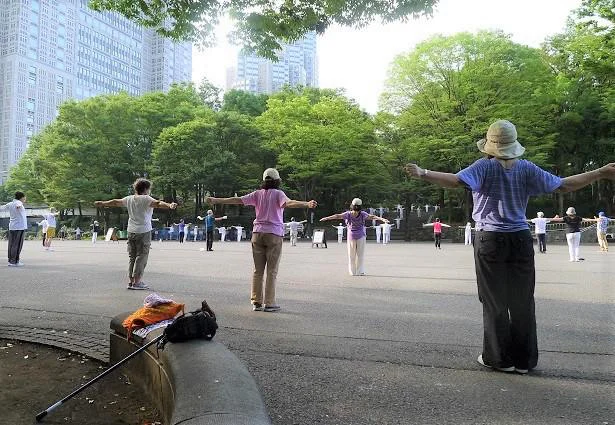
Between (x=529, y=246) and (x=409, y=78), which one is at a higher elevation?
(x=409, y=78)

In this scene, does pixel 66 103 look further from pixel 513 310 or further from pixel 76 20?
pixel 76 20

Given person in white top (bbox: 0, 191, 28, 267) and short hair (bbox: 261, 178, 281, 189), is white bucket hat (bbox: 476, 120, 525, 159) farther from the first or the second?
person in white top (bbox: 0, 191, 28, 267)

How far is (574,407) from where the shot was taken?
11.1 feet

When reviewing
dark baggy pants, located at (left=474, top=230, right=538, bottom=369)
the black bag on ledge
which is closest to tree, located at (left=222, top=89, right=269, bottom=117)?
dark baggy pants, located at (left=474, top=230, right=538, bottom=369)

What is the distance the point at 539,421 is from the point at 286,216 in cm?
4742

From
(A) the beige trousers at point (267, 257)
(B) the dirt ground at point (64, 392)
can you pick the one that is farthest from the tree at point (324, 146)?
(B) the dirt ground at point (64, 392)

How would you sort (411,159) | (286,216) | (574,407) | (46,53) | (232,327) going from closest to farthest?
(574,407) < (232,327) < (411,159) < (286,216) < (46,53)

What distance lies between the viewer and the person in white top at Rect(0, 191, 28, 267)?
13.4m

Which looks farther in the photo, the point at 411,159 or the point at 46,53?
the point at 46,53

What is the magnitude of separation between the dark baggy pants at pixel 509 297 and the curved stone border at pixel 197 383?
2142mm

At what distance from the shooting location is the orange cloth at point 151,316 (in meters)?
3.85

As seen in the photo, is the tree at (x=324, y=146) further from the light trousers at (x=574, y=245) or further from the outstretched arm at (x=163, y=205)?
the outstretched arm at (x=163, y=205)

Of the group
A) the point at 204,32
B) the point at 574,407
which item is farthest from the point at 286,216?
the point at 574,407

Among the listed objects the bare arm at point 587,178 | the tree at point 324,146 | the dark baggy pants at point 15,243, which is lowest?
the dark baggy pants at point 15,243
